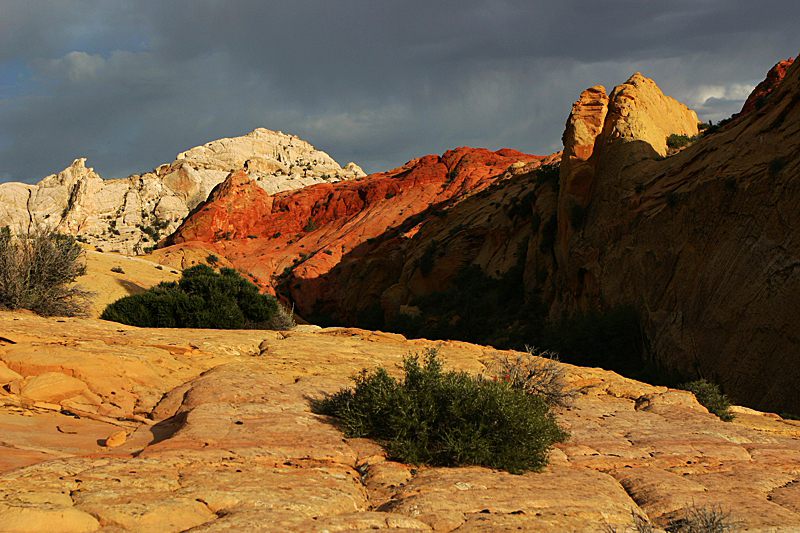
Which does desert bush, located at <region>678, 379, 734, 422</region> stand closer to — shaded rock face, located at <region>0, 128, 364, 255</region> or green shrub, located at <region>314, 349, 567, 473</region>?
green shrub, located at <region>314, 349, 567, 473</region>

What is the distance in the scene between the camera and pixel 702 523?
15.3ft

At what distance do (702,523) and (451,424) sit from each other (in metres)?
3.04

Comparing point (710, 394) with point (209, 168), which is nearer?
point (710, 394)

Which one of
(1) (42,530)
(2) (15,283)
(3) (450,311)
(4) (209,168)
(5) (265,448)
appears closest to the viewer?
(1) (42,530)

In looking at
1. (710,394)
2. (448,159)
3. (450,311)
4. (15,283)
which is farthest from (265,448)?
(448,159)

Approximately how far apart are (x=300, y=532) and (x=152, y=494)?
1.39m

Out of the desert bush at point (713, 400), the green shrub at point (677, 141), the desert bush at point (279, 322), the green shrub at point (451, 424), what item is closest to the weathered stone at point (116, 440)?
the green shrub at point (451, 424)

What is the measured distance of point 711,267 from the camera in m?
17.9

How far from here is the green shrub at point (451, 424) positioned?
6.73 m

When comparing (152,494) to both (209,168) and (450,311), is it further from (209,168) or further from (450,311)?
(209,168)

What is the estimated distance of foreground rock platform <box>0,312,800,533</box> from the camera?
4590 mm

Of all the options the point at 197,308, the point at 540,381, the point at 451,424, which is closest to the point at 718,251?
the point at 540,381

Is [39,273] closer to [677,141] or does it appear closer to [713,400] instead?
[713,400]

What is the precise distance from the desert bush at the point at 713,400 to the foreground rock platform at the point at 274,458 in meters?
0.34
